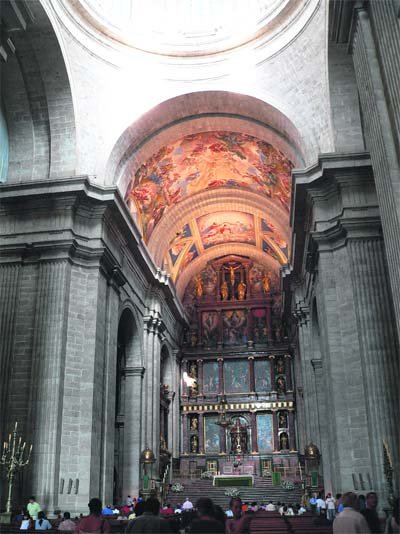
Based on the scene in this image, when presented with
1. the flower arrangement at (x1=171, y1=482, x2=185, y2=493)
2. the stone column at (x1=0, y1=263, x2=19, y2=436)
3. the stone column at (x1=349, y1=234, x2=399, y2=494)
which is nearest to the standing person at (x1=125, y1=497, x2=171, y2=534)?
the stone column at (x1=349, y1=234, x2=399, y2=494)

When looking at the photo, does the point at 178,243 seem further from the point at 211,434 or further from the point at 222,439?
the point at 222,439

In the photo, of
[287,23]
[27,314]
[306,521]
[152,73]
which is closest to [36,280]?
[27,314]

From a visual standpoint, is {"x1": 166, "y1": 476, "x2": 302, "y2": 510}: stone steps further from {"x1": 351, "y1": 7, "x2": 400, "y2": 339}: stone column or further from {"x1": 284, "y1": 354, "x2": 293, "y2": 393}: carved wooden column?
{"x1": 351, "y1": 7, "x2": 400, "y2": 339}: stone column

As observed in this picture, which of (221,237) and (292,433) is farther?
(221,237)

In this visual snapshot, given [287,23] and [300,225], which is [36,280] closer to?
[300,225]

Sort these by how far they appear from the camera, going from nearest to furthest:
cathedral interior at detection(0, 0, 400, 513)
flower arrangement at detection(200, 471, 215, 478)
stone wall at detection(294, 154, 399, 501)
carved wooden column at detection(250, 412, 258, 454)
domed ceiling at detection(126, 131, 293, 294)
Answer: stone wall at detection(294, 154, 399, 501), cathedral interior at detection(0, 0, 400, 513), domed ceiling at detection(126, 131, 293, 294), flower arrangement at detection(200, 471, 215, 478), carved wooden column at detection(250, 412, 258, 454)

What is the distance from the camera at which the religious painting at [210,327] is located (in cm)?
3231

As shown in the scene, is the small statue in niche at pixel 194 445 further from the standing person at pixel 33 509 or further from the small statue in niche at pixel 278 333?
the standing person at pixel 33 509

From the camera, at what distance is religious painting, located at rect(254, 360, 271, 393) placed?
3111 centimetres

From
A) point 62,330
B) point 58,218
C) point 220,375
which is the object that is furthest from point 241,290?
point 62,330

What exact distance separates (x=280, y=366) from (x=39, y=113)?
768 inches

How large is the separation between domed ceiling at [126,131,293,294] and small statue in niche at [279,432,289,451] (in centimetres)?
879

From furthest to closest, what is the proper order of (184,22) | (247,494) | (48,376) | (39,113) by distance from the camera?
(247,494)
(184,22)
(39,113)
(48,376)

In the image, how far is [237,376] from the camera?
31.5 meters
